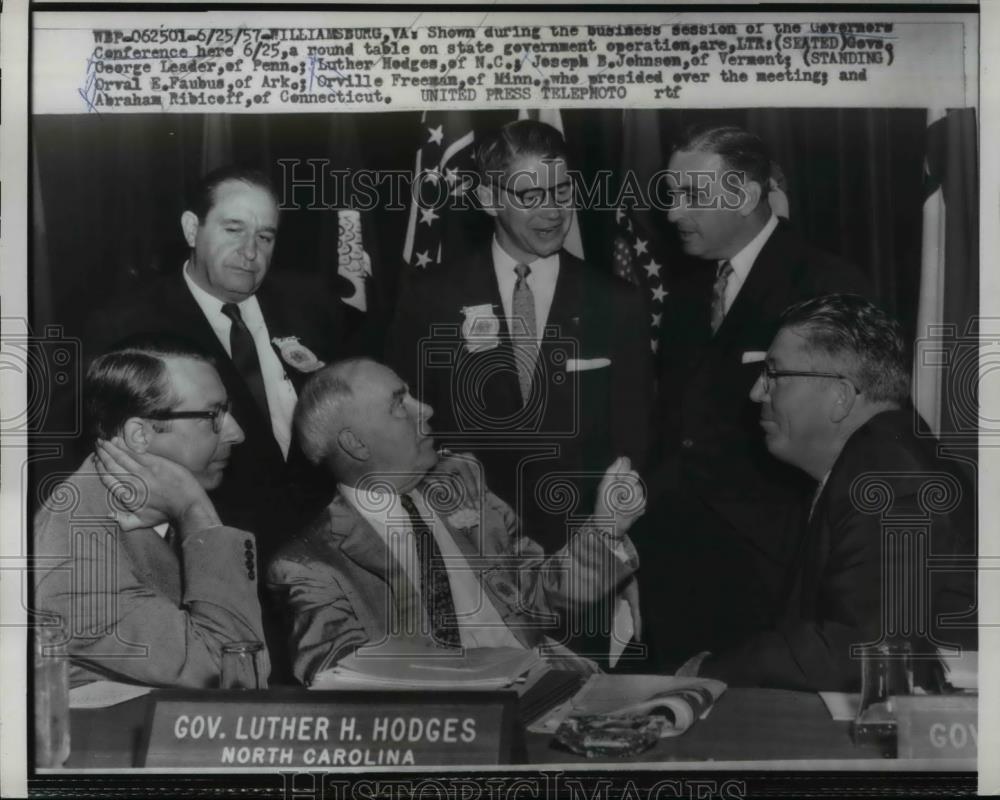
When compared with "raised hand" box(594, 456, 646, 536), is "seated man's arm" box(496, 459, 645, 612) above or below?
below

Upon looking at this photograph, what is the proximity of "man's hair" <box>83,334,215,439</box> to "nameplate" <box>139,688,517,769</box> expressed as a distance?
1040 millimetres

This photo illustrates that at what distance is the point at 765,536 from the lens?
4.89 metres

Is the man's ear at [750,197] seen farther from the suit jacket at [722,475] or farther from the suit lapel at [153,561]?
the suit lapel at [153,561]

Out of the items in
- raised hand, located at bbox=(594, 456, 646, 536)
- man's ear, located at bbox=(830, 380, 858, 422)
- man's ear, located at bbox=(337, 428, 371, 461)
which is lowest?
raised hand, located at bbox=(594, 456, 646, 536)

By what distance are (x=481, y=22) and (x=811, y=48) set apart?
1.25m

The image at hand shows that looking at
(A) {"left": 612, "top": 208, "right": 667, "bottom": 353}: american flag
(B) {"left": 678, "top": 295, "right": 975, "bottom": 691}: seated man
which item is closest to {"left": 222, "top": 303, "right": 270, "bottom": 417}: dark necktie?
(A) {"left": 612, "top": 208, "right": 667, "bottom": 353}: american flag

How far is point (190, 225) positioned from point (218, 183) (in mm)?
187

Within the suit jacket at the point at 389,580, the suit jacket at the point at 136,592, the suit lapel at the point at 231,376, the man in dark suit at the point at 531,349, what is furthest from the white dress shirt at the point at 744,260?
the suit jacket at the point at 136,592

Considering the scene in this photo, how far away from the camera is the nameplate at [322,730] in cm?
482

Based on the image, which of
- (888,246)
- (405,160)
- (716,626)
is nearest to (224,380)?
(405,160)

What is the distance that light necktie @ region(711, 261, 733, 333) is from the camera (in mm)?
4902

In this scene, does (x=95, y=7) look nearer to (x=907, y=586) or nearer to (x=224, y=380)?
(x=224, y=380)

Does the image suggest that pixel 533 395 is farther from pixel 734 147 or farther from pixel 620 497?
pixel 734 147

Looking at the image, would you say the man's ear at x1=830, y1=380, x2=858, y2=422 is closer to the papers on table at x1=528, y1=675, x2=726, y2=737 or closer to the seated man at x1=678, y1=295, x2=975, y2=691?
the seated man at x1=678, y1=295, x2=975, y2=691
